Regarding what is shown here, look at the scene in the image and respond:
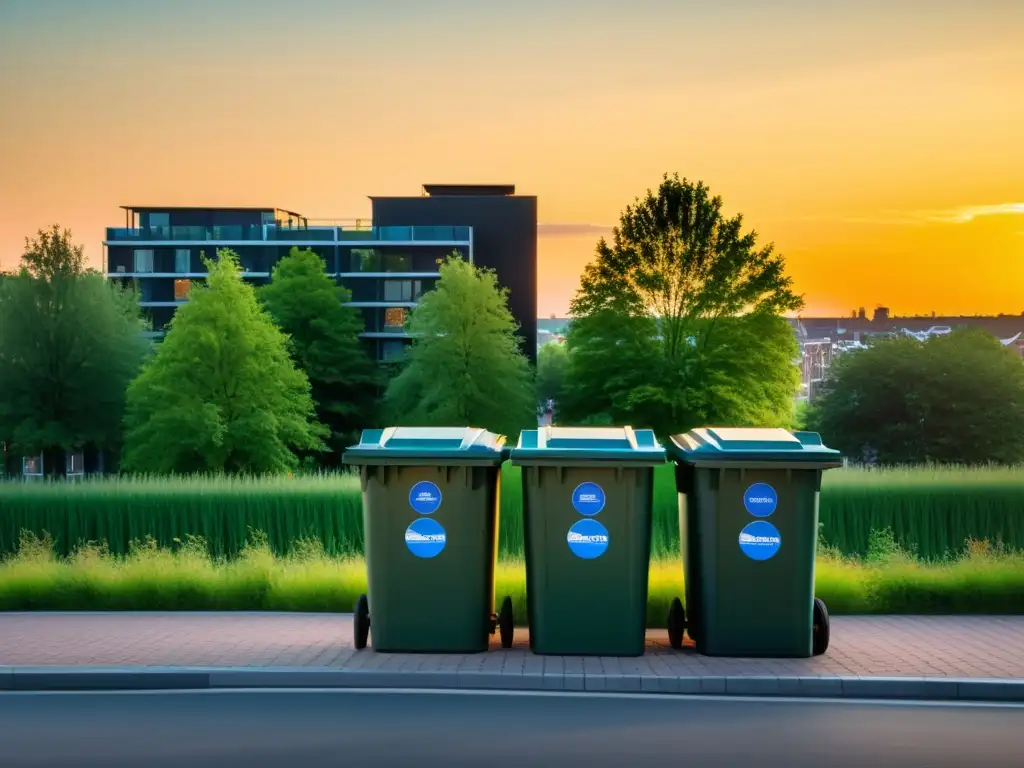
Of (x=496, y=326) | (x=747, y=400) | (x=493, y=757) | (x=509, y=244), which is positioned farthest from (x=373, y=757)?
(x=509, y=244)

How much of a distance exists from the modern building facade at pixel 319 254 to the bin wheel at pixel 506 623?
272 ft

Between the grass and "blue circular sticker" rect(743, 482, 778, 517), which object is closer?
"blue circular sticker" rect(743, 482, 778, 517)

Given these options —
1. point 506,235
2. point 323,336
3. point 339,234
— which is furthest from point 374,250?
point 323,336

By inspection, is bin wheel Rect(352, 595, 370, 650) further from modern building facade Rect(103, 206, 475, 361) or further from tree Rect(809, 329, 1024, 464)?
modern building facade Rect(103, 206, 475, 361)

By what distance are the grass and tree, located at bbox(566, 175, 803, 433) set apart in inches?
1844

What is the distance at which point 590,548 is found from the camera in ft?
34.4

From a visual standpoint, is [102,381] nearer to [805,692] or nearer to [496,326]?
[496,326]

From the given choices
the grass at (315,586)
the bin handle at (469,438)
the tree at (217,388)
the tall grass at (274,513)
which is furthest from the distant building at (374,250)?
the bin handle at (469,438)

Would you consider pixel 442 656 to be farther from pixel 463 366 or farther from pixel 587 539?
pixel 463 366

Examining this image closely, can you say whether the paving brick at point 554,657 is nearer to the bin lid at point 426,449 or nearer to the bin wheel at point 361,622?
the bin wheel at point 361,622

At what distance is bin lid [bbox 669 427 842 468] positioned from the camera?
1049cm

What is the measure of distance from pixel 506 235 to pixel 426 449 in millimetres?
88569

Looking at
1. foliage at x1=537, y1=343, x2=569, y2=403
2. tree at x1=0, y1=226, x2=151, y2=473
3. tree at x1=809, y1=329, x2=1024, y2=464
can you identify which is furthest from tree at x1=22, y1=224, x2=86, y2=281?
foliage at x1=537, y1=343, x2=569, y2=403

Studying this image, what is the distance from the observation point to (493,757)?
758cm
